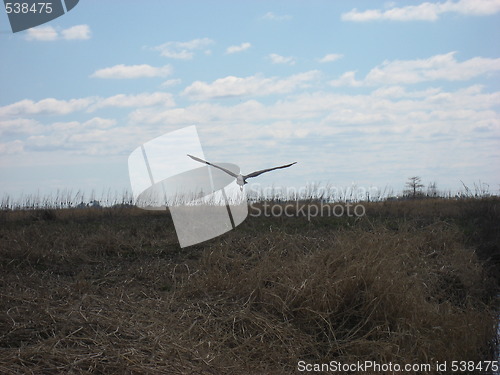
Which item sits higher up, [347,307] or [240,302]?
[240,302]

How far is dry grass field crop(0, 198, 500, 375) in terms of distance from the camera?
5465mm

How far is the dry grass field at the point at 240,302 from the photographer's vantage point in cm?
546

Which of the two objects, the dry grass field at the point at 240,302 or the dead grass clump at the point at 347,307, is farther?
the dead grass clump at the point at 347,307

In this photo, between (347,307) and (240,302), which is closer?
(347,307)

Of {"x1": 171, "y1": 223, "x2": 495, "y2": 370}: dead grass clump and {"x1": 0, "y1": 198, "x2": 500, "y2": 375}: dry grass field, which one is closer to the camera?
{"x1": 0, "y1": 198, "x2": 500, "y2": 375}: dry grass field

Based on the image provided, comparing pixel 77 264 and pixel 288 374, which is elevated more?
pixel 77 264

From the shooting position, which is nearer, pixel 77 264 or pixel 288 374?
pixel 288 374

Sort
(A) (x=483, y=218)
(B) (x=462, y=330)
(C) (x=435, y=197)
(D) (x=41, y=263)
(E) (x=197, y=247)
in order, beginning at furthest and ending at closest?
(C) (x=435, y=197) < (A) (x=483, y=218) < (E) (x=197, y=247) < (D) (x=41, y=263) < (B) (x=462, y=330)

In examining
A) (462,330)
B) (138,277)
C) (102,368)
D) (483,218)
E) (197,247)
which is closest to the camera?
(102,368)

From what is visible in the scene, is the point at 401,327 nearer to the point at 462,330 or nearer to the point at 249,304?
the point at 462,330

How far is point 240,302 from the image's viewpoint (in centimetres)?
714

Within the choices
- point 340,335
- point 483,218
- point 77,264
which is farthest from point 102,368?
→ point 483,218

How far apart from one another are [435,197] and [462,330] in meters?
13.0

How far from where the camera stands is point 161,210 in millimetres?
16031
